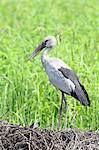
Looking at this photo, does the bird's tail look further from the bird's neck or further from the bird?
the bird's neck

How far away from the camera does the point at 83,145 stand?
6105mm

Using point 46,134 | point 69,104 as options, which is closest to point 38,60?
point 69,104

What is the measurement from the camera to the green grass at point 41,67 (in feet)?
24.8

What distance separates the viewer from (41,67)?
8.38 meters

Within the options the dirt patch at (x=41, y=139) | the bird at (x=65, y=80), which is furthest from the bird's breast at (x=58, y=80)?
the dirt patch at (x=41, y=139)

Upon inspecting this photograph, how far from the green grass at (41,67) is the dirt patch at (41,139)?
0.90 metres

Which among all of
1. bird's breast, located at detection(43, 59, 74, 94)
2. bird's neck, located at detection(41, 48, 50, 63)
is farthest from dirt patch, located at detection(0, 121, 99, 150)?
bird's neck, located at detection(41, 48, 50, 63)

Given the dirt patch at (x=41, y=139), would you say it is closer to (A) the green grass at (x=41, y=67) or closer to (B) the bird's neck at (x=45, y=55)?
(A) the green grass at (x=41, y=67)

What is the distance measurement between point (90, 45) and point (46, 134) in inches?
136

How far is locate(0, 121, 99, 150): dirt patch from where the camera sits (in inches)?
235

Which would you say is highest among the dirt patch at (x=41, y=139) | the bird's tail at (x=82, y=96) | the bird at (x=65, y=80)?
the bird at (x=65, y=80)

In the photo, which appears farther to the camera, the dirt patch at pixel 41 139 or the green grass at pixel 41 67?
the green grass at pixel 41 67

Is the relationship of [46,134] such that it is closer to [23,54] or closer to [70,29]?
[23,54]

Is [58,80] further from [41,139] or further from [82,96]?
[41,139]
